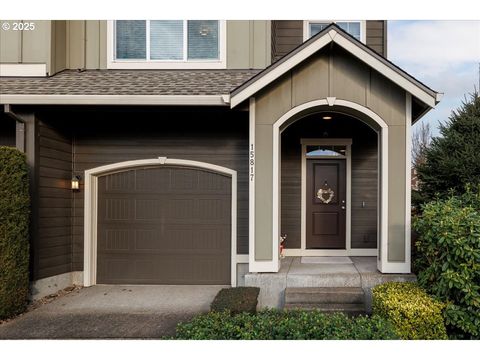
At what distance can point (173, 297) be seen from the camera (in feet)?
20.4

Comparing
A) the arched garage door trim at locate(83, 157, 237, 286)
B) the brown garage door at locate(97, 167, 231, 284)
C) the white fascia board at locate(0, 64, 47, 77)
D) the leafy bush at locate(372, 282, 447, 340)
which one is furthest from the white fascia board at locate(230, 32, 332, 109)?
the white fascia board at locate(0, 64, 47, 77)

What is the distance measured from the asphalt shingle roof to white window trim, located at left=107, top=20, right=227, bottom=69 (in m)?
0.12

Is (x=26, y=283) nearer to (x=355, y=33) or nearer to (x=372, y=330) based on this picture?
(x=372, y=330)

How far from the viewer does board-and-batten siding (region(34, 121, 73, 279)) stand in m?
6.22

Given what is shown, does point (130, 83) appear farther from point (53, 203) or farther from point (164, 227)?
point (164, 227)

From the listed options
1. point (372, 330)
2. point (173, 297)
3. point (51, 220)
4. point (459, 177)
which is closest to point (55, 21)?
point (51, 220)

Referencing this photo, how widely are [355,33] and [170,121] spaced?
172 inches

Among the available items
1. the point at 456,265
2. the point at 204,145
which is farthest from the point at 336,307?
the point at 204,145

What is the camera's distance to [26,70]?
7008 mm

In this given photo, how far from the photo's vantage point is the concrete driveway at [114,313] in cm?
472

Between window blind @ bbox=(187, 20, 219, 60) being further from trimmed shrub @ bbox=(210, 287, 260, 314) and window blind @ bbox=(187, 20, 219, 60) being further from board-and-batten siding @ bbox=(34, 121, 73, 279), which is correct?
trimmed shrub @ bbox=(210, 287, 260, 314)

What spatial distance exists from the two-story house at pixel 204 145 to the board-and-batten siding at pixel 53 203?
0.03m

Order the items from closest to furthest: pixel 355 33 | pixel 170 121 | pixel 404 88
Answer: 1. pixel 404 88
2. pixel 170 121
3. pixel 355 33

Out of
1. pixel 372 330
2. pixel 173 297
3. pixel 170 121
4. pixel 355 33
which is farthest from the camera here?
pixel 355 33
